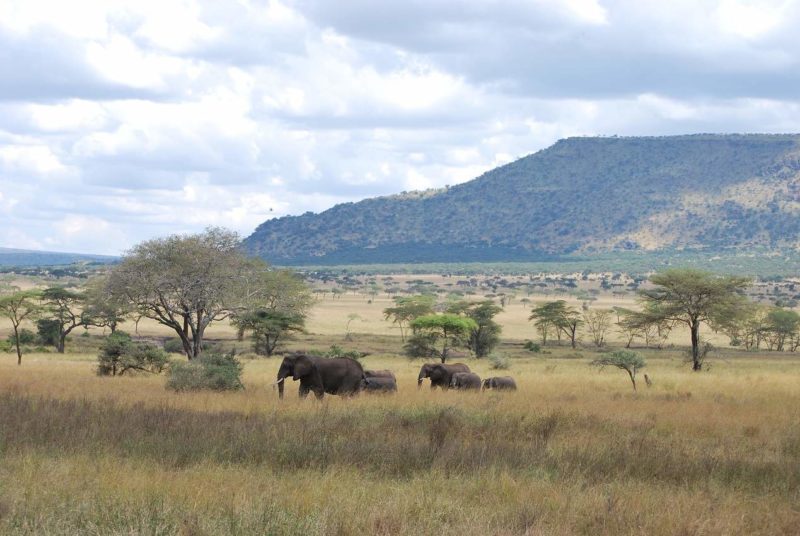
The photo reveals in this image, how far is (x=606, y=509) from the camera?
28.1 ft

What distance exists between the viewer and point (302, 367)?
23.6 metres

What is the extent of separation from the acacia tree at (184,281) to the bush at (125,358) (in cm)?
345

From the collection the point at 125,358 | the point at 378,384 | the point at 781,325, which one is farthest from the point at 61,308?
the point at 781,325

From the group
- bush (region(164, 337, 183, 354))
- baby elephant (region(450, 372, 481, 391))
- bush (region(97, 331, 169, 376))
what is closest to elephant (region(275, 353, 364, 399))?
baby elephant (region(450, 372, 481, 391))

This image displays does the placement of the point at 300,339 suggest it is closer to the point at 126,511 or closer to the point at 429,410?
the point at 429,410

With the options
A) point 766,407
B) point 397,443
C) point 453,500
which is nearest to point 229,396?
point 397,443

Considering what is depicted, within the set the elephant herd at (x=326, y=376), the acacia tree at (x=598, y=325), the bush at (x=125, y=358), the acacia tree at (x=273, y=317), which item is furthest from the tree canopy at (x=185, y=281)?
the acacia tree at (x=598, y=325)

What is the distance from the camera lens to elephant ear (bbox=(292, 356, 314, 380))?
2359 centimetres

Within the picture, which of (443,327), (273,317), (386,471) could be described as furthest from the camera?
(443,327)

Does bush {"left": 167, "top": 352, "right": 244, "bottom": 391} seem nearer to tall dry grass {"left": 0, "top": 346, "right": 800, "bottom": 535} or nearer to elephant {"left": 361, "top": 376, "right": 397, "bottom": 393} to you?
elephant {"left": 361, "top": 376, "right": 397, "bottom": 393}

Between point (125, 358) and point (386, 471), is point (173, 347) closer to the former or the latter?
point (125, 358)

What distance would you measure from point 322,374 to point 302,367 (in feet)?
1.84

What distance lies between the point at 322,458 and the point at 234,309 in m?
28.9

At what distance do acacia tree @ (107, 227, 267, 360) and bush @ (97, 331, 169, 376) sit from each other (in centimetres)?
345
